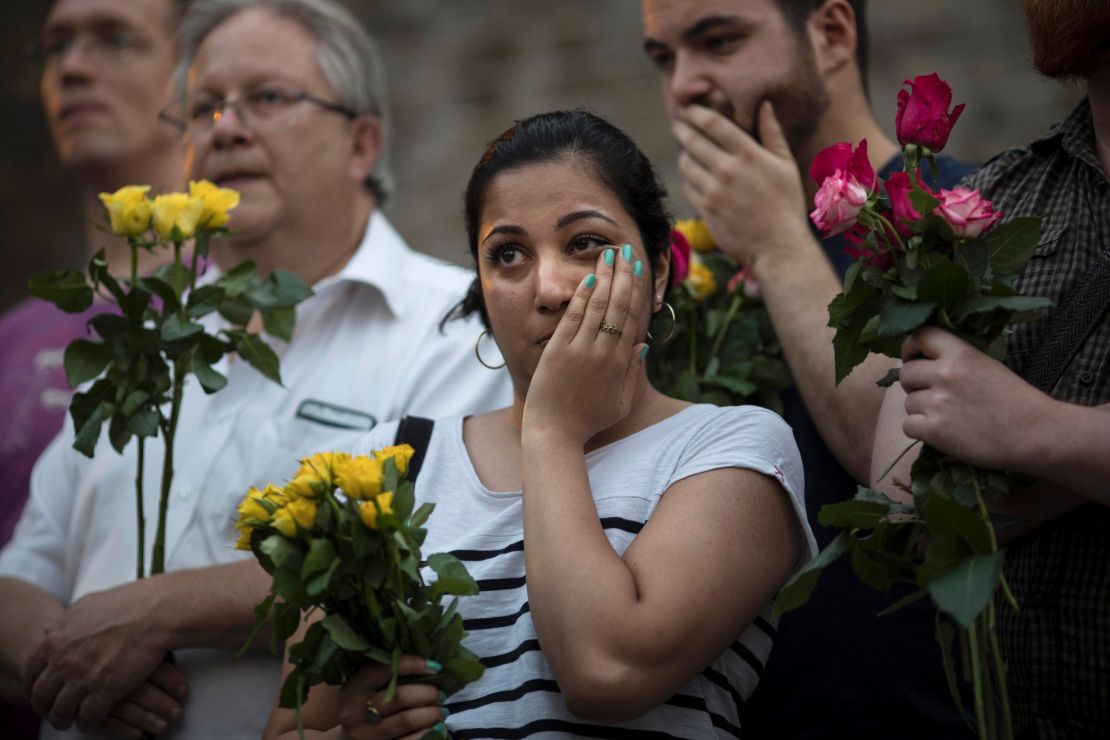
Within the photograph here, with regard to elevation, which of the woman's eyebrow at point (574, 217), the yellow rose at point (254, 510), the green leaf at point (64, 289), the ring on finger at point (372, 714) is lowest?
the ring on finger at point (372, 714)

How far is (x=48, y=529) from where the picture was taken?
3.30 meters

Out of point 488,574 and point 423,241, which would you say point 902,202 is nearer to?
point 488,574

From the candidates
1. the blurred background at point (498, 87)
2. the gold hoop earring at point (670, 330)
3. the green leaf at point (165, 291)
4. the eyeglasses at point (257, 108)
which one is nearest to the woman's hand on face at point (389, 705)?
the gold hoop earring at point (670, 330)

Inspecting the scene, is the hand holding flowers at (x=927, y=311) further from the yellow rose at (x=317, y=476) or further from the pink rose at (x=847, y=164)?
the yellow rose at (x=317, y=476)

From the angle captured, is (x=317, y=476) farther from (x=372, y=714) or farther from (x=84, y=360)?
(x=84, y=360)

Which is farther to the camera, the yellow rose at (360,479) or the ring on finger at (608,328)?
the ring on finger at (608,328)

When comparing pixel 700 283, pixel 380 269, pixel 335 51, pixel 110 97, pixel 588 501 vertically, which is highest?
pixel 110 97

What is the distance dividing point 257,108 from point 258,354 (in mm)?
1100

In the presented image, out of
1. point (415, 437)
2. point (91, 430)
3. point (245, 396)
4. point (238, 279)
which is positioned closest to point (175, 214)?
point (238, 279)

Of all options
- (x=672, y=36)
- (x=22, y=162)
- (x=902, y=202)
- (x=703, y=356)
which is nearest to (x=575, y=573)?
(x=902, y=202)

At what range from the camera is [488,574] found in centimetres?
217

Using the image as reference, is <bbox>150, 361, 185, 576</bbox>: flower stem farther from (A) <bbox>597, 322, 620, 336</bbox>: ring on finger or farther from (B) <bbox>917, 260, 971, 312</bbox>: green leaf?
(B) <bbox>917, 260, 971, 312</bbox>: green leaf

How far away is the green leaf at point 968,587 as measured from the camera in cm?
169

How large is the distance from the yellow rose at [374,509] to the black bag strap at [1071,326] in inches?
40.9
